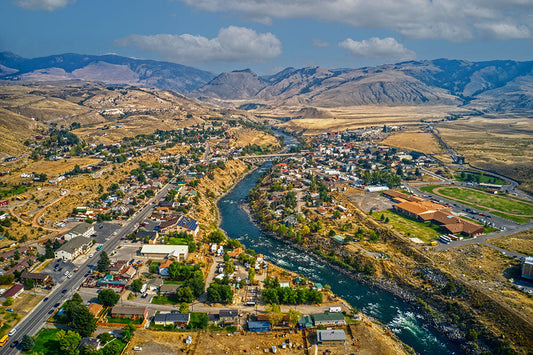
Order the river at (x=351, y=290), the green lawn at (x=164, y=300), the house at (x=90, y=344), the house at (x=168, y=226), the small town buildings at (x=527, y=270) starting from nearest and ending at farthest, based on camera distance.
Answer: the house at (x=90, y=344)
the river at (x=351, y=290)
the green lawn at (x=164, y=300)
the small town buildings at (x=527, y=270)
the house at (x=168, y=226)

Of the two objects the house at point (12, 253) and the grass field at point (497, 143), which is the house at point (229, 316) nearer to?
the house at point (12, 253)

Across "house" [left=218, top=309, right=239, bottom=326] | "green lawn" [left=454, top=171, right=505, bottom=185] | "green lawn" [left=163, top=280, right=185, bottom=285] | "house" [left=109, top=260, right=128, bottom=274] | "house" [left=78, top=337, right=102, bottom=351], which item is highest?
"green lawn" [left=454, top=171, right=505, bottom=185]

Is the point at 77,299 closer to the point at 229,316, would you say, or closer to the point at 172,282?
the point at 172,282

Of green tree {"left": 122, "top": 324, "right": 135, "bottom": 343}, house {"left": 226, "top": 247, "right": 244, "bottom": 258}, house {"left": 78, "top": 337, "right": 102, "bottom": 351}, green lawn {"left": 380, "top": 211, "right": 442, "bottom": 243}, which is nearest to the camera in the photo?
house {"left": 78, "top": 337, "right": 102, "bottom": 351}

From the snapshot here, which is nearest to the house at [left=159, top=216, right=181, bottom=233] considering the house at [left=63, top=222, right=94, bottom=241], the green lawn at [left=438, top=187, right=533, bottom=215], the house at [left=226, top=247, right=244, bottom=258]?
the house at [left=63, top=222, right=94, bottom=241]

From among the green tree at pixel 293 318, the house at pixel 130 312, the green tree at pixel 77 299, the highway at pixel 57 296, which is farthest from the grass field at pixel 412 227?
the green tree at pixel 77 299

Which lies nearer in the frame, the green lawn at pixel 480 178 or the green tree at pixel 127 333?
the green tree at pixel 127 333

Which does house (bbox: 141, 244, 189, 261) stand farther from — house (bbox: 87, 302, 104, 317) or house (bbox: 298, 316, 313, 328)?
house (bbox: 298, 316, 313, 328)
